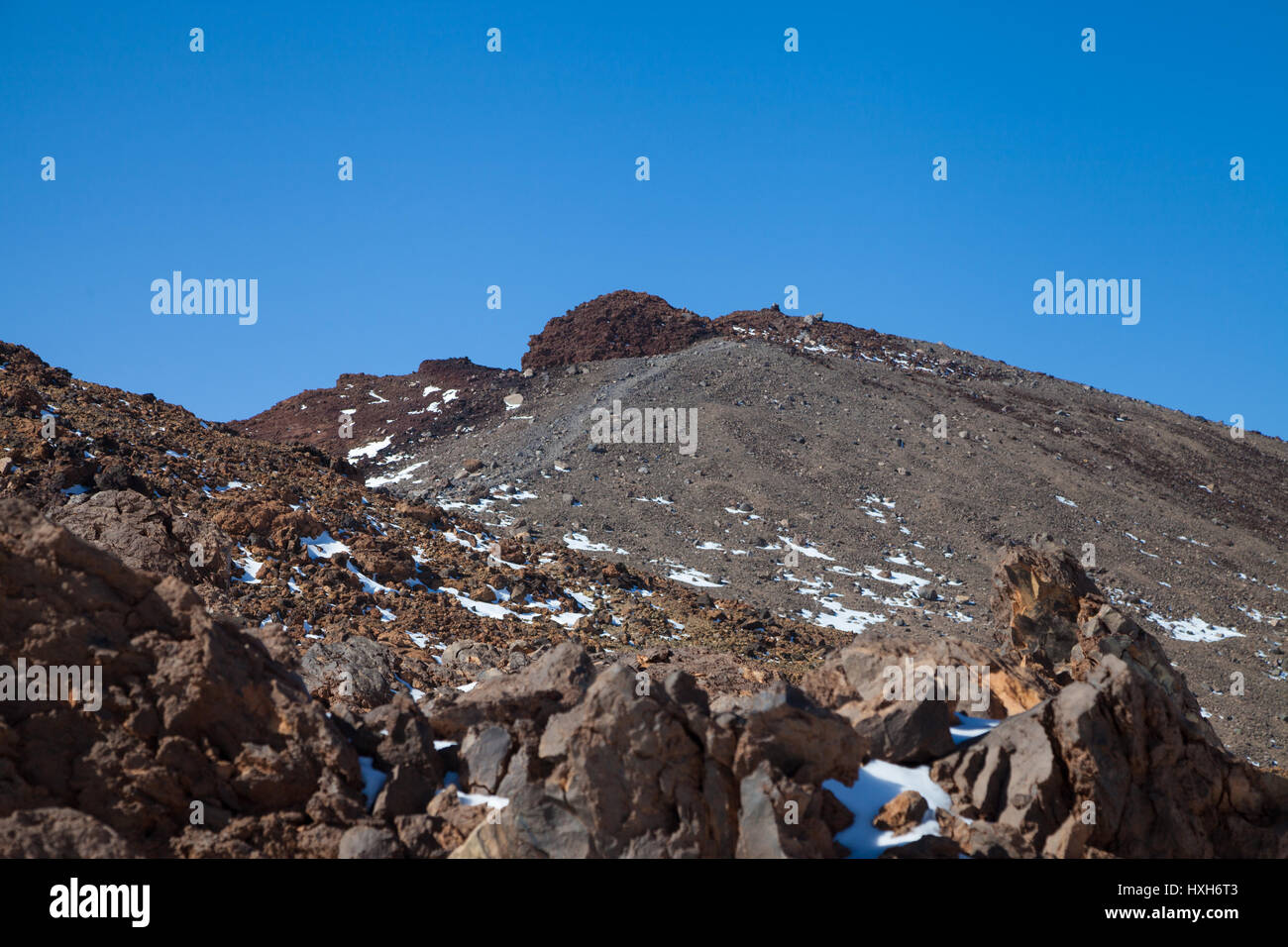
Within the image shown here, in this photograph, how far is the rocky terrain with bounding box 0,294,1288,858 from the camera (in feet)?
27.9

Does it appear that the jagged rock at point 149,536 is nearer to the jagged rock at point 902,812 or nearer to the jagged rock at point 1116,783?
the jagged rock at point 902,812

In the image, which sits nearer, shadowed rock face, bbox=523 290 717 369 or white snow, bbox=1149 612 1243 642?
white snow, bbox=1149 612 1243 642

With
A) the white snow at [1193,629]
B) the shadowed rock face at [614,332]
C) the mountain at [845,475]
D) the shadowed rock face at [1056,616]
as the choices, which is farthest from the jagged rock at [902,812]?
the shadowed rock face at [614,332]

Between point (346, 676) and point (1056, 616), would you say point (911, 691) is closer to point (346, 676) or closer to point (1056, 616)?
point (346, 676)

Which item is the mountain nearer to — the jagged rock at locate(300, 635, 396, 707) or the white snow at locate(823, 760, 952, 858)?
the jagged rock at locate(300, 635, 396, 707)

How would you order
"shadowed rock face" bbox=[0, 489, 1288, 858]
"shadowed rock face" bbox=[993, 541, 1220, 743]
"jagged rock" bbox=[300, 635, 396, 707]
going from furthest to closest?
"shadowed rock face" bbox=[993, 541, 1220, 743], "jagged rock" bbox=[300, 635, 396, 707], "shadowed rock face" bbox=[0, 489, 1288, 858]

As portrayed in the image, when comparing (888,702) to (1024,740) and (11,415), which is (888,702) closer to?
(1024,740)

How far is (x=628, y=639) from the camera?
2233 centimetres

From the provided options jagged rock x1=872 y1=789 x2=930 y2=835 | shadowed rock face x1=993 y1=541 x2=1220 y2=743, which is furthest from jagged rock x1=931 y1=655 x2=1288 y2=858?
shadowed rock face x1=993 y1=541 x2=1220 y2=743

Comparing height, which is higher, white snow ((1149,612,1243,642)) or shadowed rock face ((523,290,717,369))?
shadowed rock face ((523,290,717,369))
